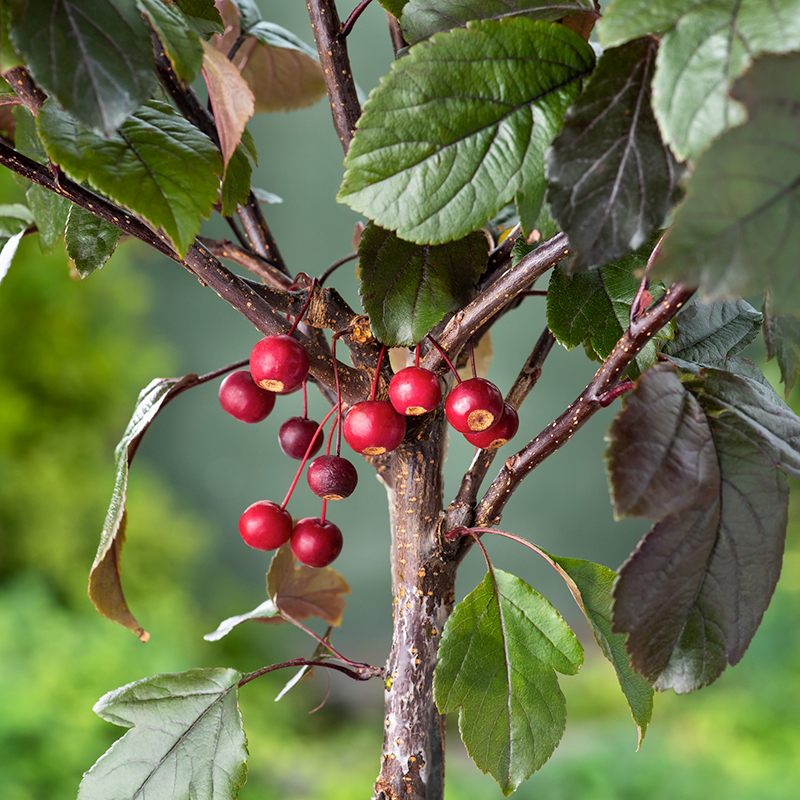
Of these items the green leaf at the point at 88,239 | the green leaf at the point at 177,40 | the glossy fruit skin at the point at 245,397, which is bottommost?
the glossy fruit skin at the point at 245,397

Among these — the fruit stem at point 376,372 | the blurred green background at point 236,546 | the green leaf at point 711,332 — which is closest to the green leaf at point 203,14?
the fruit stem at point 376,372

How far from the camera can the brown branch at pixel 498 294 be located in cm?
32

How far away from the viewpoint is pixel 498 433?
1.22ft

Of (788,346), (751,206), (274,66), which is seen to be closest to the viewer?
(751,206)

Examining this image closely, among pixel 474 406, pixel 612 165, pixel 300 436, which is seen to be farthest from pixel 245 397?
pixel 612 165

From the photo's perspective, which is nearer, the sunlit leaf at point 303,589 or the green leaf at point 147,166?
the green leaf at point 147,166

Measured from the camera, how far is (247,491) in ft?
8.06

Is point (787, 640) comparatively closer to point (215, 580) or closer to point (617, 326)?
point (215, 580)

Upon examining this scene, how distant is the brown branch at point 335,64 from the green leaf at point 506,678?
10.7 inches

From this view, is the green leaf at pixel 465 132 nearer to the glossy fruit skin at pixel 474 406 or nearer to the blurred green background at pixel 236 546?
the glossy fruit skin at pixel 474 406

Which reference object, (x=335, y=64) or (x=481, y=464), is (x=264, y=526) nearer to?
(x=481, y=464)

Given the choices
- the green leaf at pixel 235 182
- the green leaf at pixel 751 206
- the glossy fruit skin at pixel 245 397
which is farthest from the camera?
the glossy fruit skin at pixel 245 397

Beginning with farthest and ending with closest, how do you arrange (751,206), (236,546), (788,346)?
1. (236,546)
2. (788,346)
3. (751,206)

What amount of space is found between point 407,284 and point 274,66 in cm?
30
